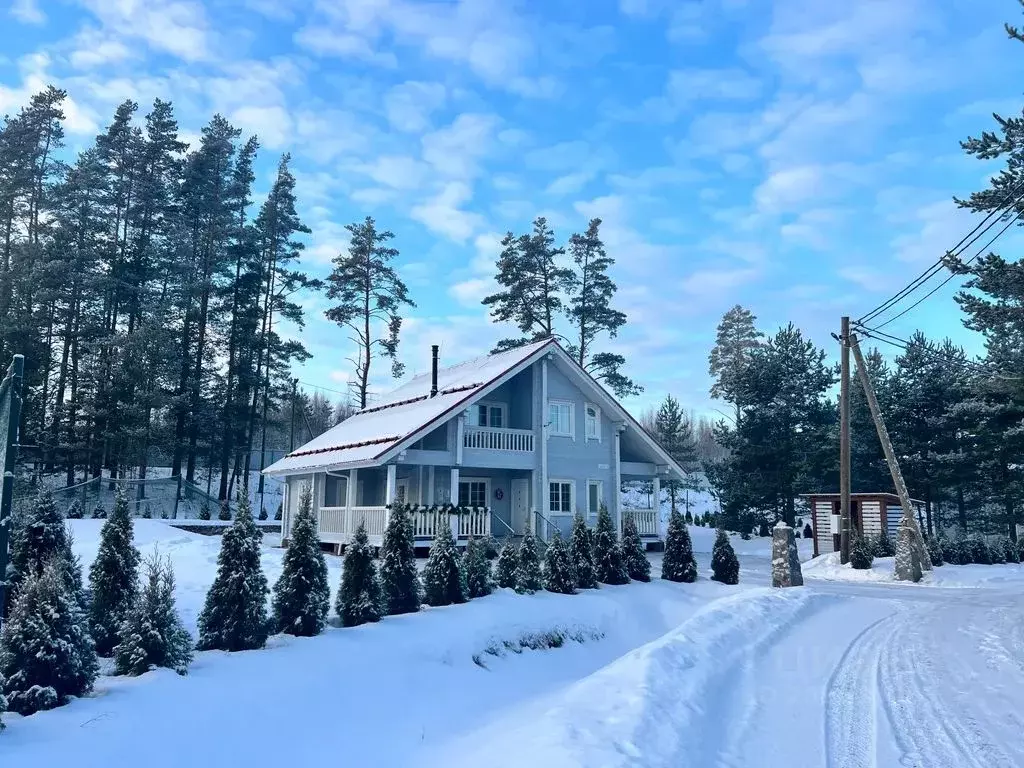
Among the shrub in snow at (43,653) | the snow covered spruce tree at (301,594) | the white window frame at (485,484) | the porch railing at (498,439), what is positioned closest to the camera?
the shrub in snow at (43,653)

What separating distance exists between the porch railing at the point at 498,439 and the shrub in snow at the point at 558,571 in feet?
29.5

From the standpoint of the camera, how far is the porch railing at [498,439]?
2316 centimetres

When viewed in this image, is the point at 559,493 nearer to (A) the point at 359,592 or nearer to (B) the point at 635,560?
(B) the point at 635,560

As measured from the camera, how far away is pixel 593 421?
26172mm

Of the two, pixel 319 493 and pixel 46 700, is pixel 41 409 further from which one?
pixel 46 700

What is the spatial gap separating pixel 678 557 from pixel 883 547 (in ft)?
41.9

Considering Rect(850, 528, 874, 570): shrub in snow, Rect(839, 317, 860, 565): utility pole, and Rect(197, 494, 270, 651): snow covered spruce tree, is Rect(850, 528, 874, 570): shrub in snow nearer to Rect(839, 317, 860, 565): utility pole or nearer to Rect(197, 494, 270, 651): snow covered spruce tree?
Rect(839, 317, 860, 565): utility pole

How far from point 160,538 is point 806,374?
108 feet

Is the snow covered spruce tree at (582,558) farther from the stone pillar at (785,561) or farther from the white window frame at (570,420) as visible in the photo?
the white window frame at (570,420)

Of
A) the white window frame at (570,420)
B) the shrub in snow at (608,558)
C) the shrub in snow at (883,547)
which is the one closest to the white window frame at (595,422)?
the white window frame at (570,420)

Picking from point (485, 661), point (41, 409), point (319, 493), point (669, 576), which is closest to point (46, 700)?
point (485, 661)

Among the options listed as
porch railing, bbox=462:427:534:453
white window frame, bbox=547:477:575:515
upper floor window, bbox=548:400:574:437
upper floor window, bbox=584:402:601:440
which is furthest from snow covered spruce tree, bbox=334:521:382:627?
upper floor window, bbox=584:402:601:440

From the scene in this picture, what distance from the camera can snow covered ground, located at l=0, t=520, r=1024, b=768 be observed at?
5.69m

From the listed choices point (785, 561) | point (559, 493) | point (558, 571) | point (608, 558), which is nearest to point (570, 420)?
point (559, 493)
